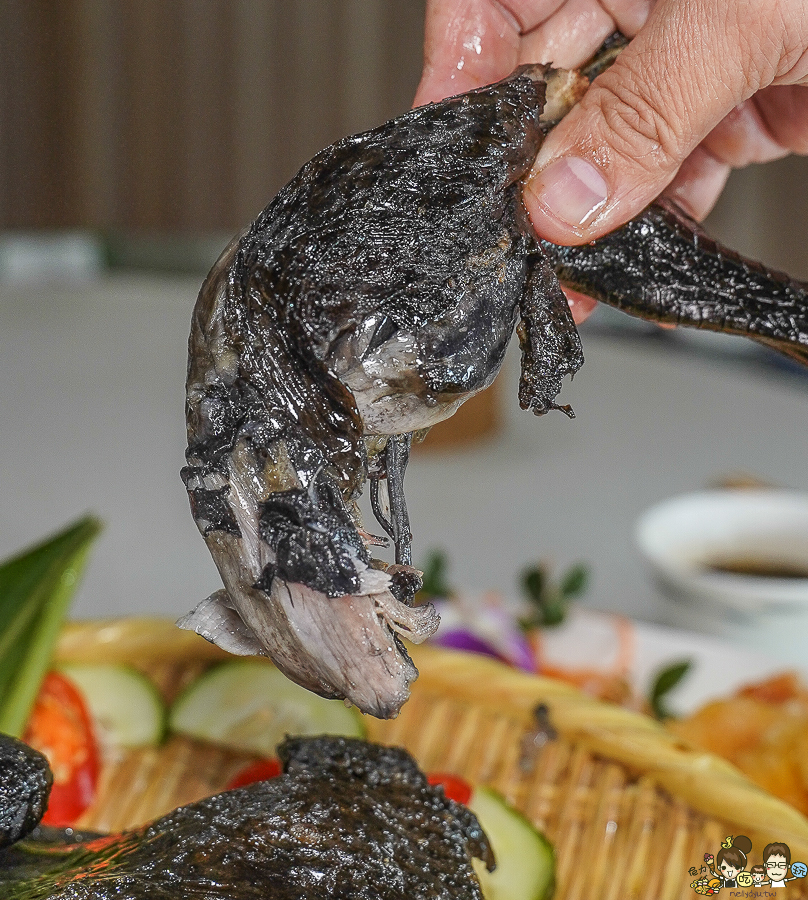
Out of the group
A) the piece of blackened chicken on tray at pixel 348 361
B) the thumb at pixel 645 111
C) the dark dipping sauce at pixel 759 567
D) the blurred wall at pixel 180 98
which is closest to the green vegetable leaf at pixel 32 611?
the piece of blackened chicken on tray at pixel 348 361

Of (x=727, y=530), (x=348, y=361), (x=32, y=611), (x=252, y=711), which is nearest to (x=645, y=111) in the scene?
(x=348, y=361)

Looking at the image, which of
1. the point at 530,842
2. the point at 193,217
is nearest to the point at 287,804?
the point at 530,842

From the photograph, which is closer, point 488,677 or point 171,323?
point 488,677

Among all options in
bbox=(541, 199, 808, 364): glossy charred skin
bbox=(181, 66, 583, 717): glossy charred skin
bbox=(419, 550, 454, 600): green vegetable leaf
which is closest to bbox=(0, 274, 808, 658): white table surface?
bbox=(419, 550, 454, 600): green vegetable leaf

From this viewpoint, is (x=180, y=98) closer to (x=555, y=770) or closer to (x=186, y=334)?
(x=186, y=334)

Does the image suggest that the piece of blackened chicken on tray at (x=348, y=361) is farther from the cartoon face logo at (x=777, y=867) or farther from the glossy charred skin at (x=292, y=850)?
the cartoon face logo at (x=777, y=867)

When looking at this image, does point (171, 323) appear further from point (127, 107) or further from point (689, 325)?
point (689, 325)
